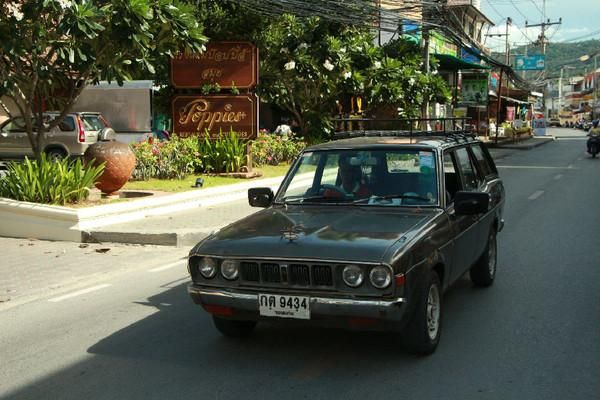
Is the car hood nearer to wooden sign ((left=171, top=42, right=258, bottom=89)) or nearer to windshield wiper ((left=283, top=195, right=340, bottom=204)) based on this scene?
windshield wiper ((left=283, top=195, right=340, bottom=204))

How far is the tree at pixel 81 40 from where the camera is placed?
407 inches

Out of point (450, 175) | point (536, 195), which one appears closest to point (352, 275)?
point (450, 175)

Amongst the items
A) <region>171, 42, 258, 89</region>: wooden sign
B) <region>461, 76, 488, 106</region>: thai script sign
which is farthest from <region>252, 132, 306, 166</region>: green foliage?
<region>461, 76, 488, 106</region>: thai script sign

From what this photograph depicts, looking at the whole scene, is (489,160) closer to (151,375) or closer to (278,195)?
(278,195)

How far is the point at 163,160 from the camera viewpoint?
53.0ft

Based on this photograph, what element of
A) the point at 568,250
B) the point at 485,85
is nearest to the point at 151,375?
the point at 568,250

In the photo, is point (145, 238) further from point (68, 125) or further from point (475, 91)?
point (475, 91)

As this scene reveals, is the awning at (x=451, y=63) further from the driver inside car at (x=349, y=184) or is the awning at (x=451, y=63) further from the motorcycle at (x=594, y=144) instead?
the driver inside car at (x=349, y=184)

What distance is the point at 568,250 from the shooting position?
923 cm

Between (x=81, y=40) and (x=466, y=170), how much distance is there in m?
7.19

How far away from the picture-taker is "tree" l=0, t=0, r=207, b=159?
407 inches

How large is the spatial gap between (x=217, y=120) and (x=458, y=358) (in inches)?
538

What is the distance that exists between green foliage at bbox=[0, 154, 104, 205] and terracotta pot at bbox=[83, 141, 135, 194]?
0.79 m

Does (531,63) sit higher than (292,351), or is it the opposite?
(531,63)
